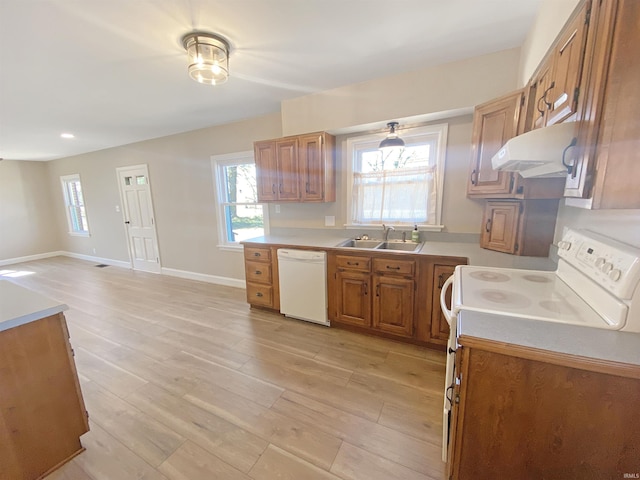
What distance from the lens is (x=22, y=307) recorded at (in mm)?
1312

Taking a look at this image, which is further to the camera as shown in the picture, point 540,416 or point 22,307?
point 22,307

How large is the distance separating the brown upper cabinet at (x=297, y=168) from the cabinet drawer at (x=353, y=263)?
0.79 m

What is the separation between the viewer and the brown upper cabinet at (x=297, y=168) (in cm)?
290

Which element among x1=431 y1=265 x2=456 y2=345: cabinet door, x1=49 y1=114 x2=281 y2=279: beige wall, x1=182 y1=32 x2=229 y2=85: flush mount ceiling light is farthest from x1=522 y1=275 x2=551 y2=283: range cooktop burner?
x1=49 y1=114 x2=281 y2=279: beige wall

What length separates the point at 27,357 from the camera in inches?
50.2

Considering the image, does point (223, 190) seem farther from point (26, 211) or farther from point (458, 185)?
point (26, 211)

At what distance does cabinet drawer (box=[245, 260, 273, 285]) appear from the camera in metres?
3.11

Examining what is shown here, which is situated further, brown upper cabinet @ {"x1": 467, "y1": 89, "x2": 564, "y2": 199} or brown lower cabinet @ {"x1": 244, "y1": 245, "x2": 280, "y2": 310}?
brown lower cabinet @ {"x1": 244, "y1": 245, "x2": 280, "y2": 310}

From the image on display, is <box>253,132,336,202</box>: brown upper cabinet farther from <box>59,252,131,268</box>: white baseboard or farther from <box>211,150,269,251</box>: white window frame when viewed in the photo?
<box>59,252,131,268</box>: white baseboard

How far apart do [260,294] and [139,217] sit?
3638 mm

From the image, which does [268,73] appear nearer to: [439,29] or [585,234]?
[439,29]

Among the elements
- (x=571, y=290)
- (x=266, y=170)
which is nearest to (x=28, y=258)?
(x=266, y=170)

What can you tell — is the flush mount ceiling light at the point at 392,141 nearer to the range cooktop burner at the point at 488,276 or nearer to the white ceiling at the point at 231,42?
the white ceiling at the point at 231,42

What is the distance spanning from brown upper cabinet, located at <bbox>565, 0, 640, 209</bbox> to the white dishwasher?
6.71ft
